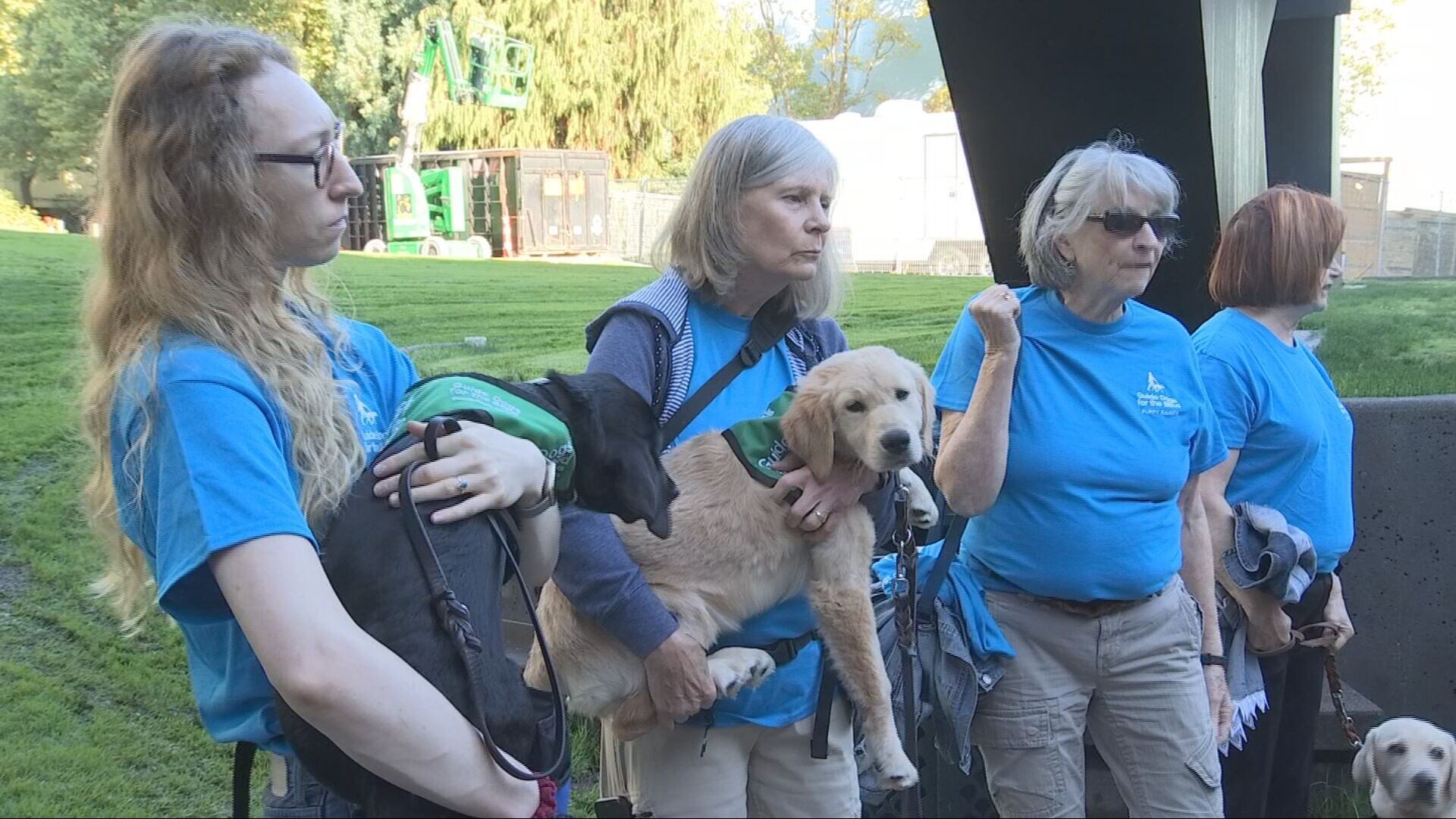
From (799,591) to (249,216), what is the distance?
141 centimetres

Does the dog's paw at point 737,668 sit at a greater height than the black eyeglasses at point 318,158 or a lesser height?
lesser

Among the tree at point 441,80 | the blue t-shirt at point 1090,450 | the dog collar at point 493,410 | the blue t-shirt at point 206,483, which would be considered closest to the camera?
the blue t-shirt at point 206,483

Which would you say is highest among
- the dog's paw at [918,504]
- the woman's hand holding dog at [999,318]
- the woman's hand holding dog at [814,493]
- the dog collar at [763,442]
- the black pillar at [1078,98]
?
the black pillar at [1078,98]

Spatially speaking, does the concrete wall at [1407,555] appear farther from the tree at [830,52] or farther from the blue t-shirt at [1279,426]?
the tree at [830,52]

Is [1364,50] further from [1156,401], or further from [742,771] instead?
[742,771]

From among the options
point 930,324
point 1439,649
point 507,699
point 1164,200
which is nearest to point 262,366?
point 507,699

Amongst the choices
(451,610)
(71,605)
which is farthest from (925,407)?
(71,605)

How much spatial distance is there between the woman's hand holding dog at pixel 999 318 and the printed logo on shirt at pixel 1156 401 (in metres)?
0.36

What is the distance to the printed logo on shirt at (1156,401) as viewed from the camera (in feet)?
8.87

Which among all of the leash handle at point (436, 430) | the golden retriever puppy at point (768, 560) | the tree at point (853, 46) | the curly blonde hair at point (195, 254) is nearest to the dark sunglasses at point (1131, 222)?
the golden retriever puppy at point (768, 560)

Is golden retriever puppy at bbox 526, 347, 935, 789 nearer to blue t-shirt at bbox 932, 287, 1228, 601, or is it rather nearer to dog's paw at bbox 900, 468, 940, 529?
dog's paw at bbox 900, 468, 940, 529

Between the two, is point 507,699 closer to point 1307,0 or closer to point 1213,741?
point 1213,741

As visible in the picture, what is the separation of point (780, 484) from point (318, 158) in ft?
3.97

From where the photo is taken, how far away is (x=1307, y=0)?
236 inches
